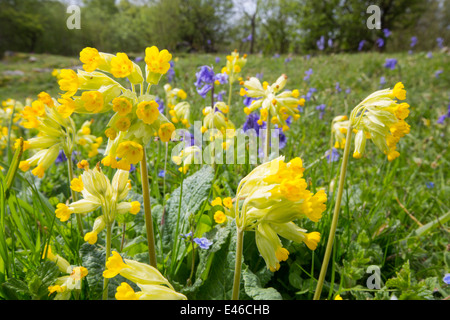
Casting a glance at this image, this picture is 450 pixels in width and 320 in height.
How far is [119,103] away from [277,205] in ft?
1.78

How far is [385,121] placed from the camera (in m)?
1.15

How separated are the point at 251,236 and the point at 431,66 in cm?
912

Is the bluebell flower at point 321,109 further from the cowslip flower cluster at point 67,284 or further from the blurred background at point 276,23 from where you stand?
the blurred background at point 276,23

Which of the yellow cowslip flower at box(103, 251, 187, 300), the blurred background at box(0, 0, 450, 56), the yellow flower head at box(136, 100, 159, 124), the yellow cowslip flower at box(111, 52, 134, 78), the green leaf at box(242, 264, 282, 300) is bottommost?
the green leaf at box(242, 264, 282, 300)

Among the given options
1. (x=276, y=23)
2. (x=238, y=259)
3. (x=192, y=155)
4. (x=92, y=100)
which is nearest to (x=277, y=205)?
(x=238, y=259)

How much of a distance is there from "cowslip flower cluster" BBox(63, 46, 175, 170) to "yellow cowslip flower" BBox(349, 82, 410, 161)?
2.33 feet

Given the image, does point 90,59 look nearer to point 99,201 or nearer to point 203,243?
point 99,201

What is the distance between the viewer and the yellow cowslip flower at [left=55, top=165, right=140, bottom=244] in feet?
3.71

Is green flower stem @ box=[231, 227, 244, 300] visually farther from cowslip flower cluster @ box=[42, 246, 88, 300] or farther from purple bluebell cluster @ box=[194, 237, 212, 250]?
cowslip flower cluster @ box=[42, 246, 88, 300]

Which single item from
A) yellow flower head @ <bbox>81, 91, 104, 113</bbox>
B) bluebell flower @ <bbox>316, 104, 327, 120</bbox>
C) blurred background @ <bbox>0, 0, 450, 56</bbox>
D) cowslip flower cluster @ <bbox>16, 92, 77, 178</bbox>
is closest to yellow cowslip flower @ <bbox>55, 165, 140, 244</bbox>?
yellow flower head @ <bbox>81, 91, 104, 113</bbox>

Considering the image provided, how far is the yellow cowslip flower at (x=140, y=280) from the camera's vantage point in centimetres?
82

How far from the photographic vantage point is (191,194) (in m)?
Answer: 1.59
